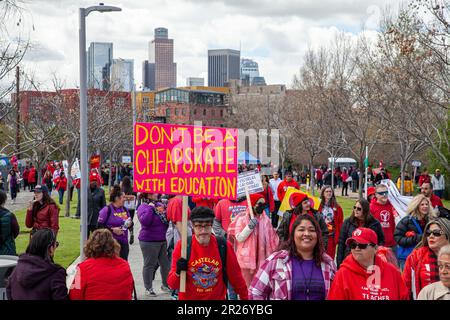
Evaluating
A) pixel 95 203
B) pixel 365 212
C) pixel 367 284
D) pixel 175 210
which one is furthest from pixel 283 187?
pixel 367 284

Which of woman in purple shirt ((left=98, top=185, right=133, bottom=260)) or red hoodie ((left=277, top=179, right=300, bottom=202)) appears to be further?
red hoodie ((left=277, top=179, right=300, bottom=202))

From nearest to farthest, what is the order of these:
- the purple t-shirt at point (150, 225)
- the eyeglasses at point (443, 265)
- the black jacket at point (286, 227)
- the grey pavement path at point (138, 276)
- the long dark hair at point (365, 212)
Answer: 1. the eyeglasses at point (443, 265)
2. the black jacket at point (286, 227)
3. the long dark hair at point (365, 212)
4. the grey pavement path at point (138, 276)
5. the purple t-shirt at point (150, 225)

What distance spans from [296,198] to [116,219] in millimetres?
2614

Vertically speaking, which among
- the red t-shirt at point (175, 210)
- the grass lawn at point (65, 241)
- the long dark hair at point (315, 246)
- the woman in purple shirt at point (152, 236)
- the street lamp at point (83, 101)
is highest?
the street lamp at point (83, 101)

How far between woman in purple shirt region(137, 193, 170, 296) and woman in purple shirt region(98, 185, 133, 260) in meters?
0.31

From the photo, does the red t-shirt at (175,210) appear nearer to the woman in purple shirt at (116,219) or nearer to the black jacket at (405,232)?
the woman in purple shirt at (116,219)

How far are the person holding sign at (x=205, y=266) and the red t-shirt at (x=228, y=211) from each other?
3.45 metres

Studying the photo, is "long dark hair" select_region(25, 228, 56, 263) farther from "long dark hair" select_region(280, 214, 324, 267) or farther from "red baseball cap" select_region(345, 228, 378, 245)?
"red baseball cap" select_region(345, 228, 378, 245)

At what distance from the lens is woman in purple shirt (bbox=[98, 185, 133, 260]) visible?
386 inches

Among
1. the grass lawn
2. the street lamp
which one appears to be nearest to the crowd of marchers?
the street lamp

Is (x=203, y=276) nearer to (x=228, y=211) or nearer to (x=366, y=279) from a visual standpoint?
(x=366, y=279)

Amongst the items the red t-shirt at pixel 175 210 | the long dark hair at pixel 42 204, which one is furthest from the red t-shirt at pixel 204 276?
the long dark hair at pixel 42 204

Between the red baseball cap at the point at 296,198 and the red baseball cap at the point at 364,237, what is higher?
the red baseball cap at the point at 364,237

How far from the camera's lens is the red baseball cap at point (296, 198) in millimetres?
9750
